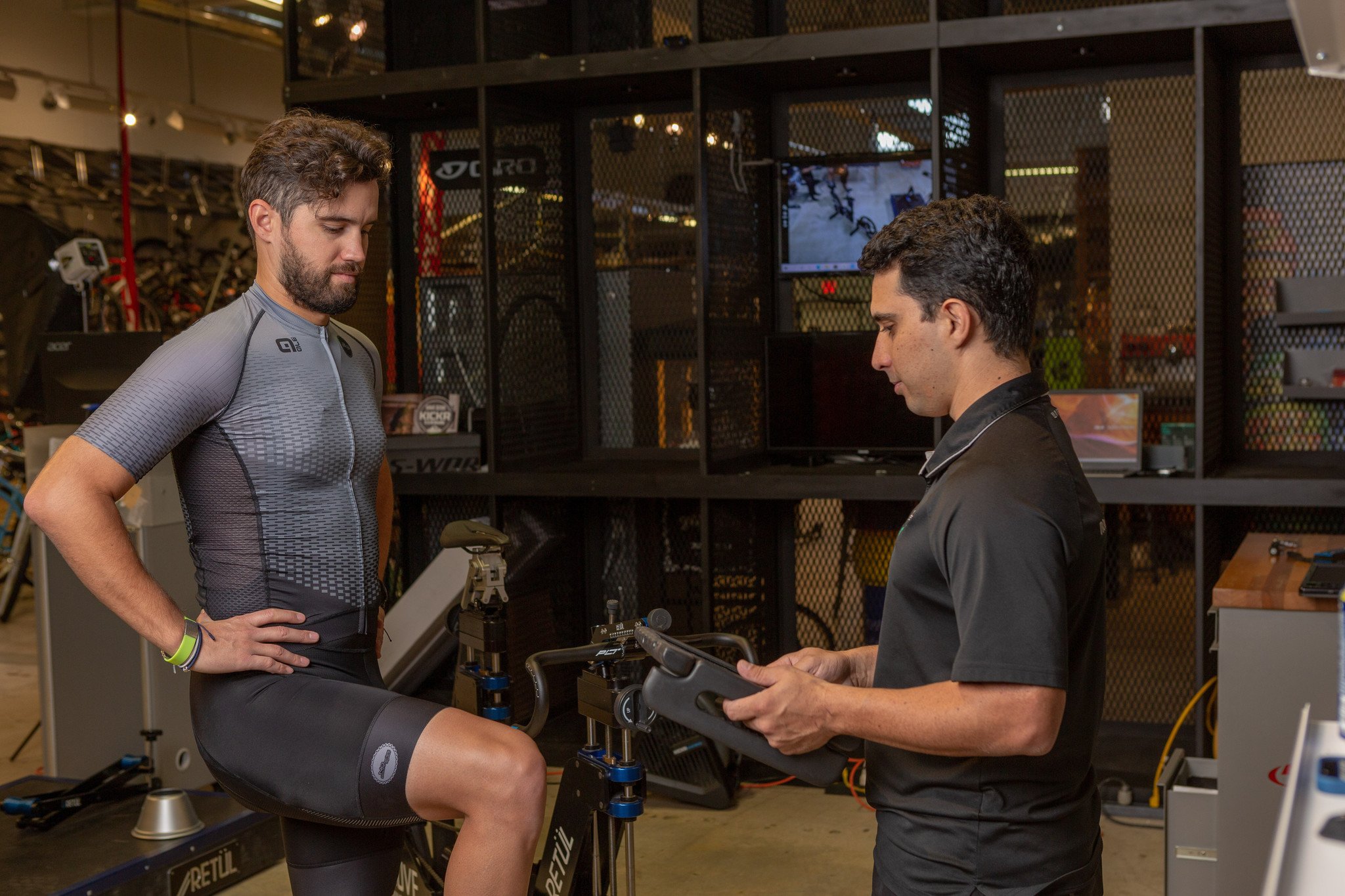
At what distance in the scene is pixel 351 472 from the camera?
2152mm

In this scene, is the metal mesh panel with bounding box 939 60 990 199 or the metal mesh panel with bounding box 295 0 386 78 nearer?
the metal mesh panel with bounding box 939 60 990 199

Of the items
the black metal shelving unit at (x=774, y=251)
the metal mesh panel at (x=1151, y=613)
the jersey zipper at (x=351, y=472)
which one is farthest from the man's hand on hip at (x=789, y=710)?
the metal mesh panel at (x=1151, y=613)

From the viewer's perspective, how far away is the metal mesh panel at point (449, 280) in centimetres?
501

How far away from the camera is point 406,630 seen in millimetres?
4367

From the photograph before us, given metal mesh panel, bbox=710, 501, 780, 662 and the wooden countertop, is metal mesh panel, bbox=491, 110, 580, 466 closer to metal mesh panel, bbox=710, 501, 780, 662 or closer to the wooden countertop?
metal mesh panel, bbox=710, 501, 780, 662

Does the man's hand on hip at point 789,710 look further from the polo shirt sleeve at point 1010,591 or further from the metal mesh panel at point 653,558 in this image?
the metal mesh panel at point 653,558

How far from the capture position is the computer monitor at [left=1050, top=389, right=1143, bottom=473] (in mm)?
4016

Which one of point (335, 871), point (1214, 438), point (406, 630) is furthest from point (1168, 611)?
point (335, 871)

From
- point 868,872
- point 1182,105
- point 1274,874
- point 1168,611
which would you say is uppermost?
point 1182,105

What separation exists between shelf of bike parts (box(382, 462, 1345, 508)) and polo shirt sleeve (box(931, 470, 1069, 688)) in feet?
7.54

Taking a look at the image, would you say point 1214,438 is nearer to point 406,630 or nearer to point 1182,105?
point 1182,105

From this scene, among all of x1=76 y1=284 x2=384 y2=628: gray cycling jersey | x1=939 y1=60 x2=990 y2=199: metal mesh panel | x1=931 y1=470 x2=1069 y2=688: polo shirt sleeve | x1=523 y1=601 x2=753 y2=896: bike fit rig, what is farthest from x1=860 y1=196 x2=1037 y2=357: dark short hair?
x1=939 y1=60 x2=990 y2=199: metal mesh panel

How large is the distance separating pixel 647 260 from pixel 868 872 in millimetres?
2439

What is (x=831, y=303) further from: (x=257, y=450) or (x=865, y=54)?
(x=257, y=450)
